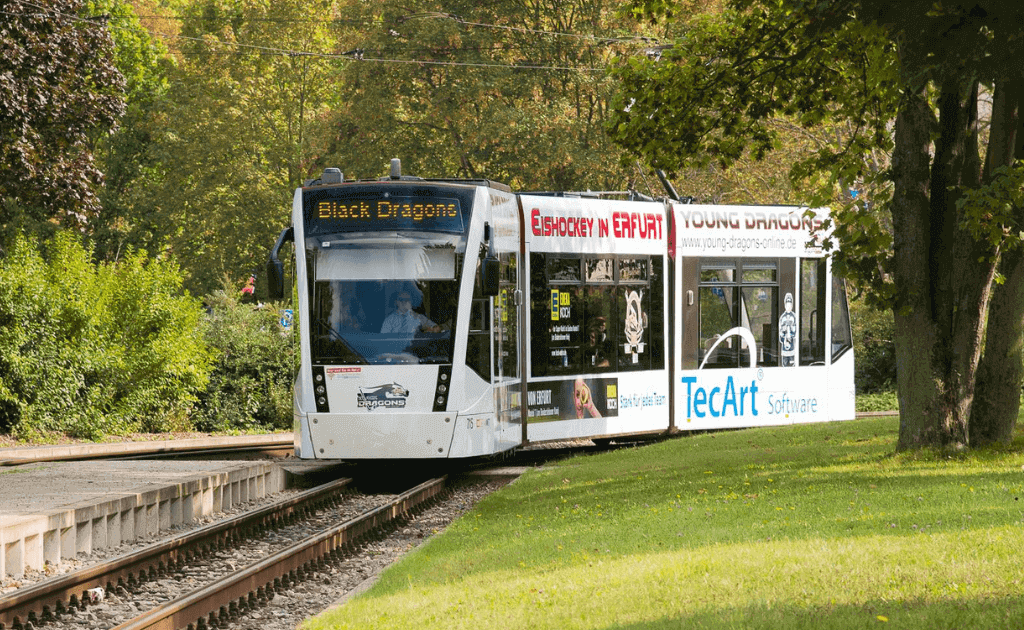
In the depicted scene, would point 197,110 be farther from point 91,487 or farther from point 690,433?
point 91,487

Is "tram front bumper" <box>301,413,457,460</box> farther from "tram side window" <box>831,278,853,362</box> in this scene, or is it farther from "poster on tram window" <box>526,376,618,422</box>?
"tram side window" <box>831,278,853,362</box>

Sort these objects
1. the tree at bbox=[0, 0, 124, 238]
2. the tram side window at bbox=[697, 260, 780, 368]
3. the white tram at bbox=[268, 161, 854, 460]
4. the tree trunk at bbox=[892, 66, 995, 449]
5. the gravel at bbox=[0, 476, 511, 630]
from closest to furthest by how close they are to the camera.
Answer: the gravel at bbox=[0, 476, 511, 630] → the tree trunk at bbox=[892, 66, 995, 449] → the white tram at bbox=[268, 161, 854, 460] → the tram side window at bbox=[697, 260, 780, 368] → the tree at bbox=[0, 0, 124, 238]

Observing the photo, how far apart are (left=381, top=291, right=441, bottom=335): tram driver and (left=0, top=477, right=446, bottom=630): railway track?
6.57 feet

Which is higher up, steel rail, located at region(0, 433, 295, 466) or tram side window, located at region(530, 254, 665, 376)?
tram side window, located at region(530, 254, 665, 376)

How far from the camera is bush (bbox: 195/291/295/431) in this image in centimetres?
3009

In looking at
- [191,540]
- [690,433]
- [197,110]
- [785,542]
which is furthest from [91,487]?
[197,110]

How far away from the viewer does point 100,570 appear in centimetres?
1052

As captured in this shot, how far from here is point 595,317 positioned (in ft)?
65.0

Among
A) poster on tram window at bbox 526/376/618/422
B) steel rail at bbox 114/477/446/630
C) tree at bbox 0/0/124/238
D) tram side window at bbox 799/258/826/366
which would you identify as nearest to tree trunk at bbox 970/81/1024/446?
poster on tram window at bbox 526/376/618/422

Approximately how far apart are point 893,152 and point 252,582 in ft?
28.8

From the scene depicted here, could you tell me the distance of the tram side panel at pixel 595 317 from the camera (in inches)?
750

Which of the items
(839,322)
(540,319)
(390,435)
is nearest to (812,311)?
(839,322)

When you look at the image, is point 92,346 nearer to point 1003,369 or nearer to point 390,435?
point 390,435

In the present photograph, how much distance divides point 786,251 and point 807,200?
267 inches
